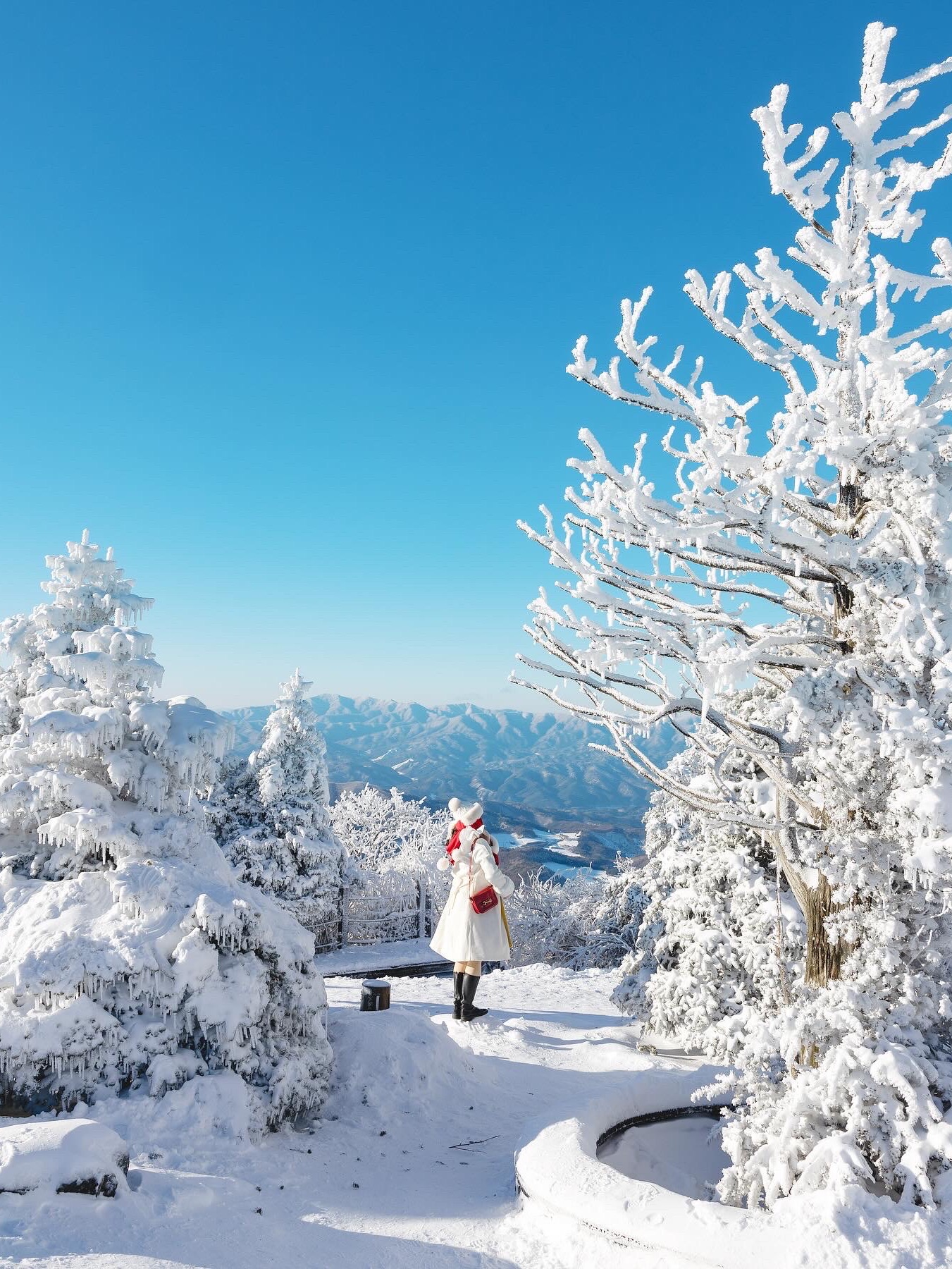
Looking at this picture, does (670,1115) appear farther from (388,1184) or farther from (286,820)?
(286,820)

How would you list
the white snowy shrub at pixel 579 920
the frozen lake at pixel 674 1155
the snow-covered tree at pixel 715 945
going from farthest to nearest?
1. the white snowy shrub at pixel 579 920
2. the snow-covered tree at pixel 715 945
3. the frozen lake at pixel 674 1155

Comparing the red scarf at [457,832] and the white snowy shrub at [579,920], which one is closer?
the red scarf at [457,832]

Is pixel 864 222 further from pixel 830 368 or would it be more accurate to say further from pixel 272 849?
pixel 272 849

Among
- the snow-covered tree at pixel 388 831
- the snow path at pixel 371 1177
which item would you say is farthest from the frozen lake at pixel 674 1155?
the snow-covered tree at pixel 388 831

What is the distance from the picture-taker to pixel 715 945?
296 inches

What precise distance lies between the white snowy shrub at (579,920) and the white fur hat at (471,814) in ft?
15.3

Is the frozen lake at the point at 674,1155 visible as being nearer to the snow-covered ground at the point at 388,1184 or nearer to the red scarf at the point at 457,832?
the snow-covered ground at the point at 388,1184

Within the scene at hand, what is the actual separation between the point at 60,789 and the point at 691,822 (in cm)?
691

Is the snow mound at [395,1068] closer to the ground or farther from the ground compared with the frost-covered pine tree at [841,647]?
closer to the ground

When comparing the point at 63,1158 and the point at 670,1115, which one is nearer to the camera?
the point at 63,1158

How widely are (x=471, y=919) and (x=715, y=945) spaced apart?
2363 mm

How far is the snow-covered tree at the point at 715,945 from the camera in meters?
6.91

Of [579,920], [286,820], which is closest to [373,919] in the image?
[286,820]

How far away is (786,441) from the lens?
10.9 feet
